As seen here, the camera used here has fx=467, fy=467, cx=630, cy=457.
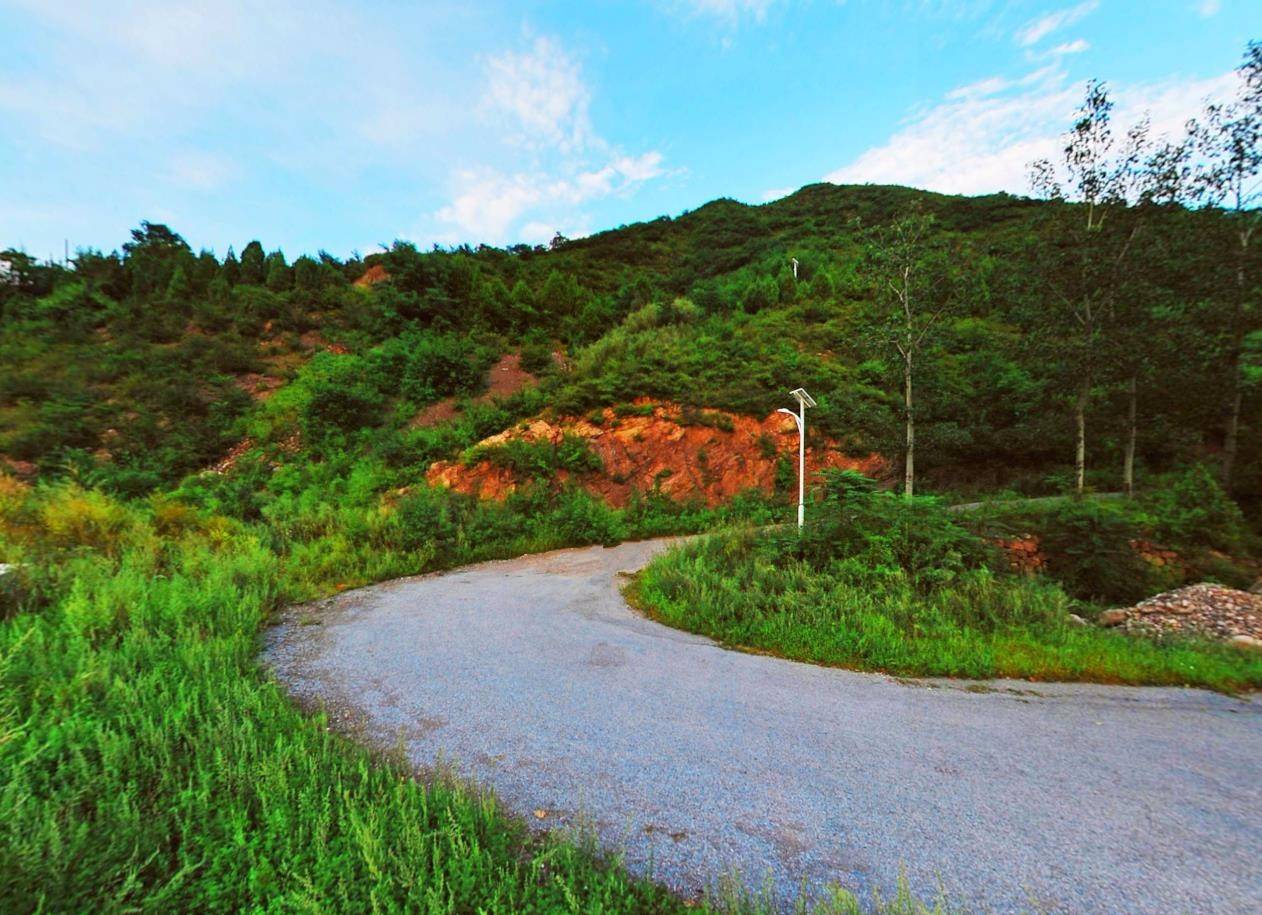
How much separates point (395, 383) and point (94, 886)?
2024cm

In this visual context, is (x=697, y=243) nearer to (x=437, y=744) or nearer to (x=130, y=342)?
(x=130, y=342)

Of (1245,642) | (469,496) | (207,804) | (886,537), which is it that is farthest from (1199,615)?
(469,496)

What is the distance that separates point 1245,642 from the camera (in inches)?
241

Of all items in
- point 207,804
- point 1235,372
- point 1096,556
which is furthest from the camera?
point 1235,372

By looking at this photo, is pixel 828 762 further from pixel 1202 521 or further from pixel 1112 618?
pixel 1202 521

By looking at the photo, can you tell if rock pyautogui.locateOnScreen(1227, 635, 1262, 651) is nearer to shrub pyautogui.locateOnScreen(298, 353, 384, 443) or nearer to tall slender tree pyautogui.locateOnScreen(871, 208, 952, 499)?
tall slender tree pyautogui.locateOnScreen(871, 208, 952, 499)

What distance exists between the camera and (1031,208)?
4166 cm

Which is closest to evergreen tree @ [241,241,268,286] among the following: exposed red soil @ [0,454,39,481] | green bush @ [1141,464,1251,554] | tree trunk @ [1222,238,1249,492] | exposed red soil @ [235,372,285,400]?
exposed red soil @ [235,372,285,400]

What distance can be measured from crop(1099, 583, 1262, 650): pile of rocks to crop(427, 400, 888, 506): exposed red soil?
9.07m

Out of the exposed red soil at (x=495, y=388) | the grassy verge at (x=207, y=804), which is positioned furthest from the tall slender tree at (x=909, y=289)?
the grassy verge at (x=207, y=804)

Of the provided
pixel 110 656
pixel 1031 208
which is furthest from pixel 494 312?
pixel 1031 208

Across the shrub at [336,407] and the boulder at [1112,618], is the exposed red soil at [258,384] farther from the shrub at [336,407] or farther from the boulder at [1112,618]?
the boulder at [1112,618]

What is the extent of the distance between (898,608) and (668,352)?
1504 cm

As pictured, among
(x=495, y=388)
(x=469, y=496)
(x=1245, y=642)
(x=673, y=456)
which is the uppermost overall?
(x=495, y=388)
